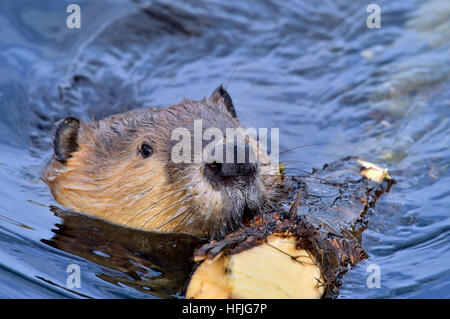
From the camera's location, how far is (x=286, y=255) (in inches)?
107

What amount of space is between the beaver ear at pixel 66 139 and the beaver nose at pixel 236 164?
1394 mm

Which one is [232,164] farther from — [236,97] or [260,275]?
[236,97]

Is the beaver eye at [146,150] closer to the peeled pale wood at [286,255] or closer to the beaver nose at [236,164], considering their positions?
the beaver nose at [236,164]

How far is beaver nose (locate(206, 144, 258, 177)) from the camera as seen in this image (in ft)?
9.68

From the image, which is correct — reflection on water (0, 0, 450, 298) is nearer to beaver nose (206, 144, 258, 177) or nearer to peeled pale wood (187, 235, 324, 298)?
peeled pale wood (187, 235, 324, 298)

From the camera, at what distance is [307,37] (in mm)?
7090

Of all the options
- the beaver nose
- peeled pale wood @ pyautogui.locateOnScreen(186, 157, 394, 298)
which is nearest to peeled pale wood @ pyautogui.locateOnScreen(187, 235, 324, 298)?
peeled pale wood @ pyautogui.locateOnScreen(186, 157, 394, 298)

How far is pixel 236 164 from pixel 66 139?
1576mm

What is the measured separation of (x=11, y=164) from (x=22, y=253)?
154 cm

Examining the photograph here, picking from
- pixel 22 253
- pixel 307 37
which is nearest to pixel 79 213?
pixel 22 253

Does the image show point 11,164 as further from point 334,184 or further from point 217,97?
point 334,184

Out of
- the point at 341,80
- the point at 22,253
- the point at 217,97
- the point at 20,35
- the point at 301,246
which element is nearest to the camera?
the point at 301,246

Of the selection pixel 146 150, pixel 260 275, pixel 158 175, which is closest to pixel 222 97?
pixel 146 150
